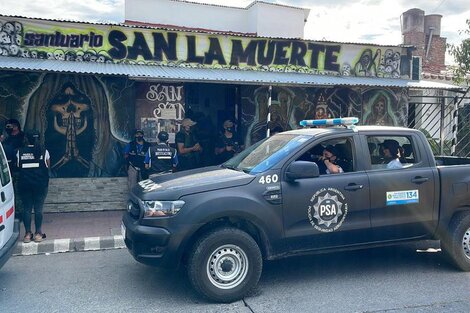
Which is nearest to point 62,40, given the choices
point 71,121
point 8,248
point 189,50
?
point 71,121

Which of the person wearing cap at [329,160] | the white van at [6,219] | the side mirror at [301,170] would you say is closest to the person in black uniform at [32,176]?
the white van at [6,219]

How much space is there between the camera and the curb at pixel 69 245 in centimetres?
610

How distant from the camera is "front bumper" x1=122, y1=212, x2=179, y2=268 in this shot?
4184 millimetres

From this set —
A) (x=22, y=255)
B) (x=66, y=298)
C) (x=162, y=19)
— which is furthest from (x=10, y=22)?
(x=162, y=19)

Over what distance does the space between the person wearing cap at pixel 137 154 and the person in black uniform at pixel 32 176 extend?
6.74 feet

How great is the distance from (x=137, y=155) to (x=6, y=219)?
A: 3846 millimetres

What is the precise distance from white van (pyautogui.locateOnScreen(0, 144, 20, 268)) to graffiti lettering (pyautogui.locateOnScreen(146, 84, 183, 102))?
4.63 m

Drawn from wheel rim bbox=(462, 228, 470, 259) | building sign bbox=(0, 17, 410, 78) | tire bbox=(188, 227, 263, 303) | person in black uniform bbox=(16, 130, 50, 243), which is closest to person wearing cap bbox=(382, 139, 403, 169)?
wheel rim bbox=(462, 228, 470, 259)

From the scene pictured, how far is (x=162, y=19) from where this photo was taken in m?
18.1

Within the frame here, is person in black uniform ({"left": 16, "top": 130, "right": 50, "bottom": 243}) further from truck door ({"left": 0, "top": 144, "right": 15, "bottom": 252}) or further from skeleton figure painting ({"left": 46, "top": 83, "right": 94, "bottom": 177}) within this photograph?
skeleton figure painting ({"left": 46, "top": 83, "right": 94, "bottom": 177})

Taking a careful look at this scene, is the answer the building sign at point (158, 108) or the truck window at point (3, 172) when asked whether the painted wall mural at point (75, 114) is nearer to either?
the building sign at point (158, 108)

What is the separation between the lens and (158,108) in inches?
366

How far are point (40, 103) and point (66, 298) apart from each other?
5114mm

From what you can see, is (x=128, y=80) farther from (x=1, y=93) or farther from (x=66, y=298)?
(x=66, y=298)
